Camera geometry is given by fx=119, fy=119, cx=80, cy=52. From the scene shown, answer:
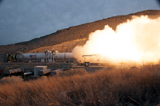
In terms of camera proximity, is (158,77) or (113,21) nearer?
(158,77)

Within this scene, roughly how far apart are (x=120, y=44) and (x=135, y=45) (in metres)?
2.49

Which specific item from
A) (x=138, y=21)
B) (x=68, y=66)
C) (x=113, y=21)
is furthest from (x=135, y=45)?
(x=113, y=21)

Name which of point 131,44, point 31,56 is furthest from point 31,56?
point 131,44

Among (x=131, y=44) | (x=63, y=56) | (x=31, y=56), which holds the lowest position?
(x=63, y=56)

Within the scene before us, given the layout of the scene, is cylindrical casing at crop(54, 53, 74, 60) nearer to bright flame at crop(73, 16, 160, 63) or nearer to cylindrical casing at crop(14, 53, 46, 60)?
bright flame at crop(73, 16, 160, 63)

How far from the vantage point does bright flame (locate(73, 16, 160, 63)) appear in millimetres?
18734

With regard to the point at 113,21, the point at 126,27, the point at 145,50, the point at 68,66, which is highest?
the point at 113,21

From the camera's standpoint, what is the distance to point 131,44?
20.4m

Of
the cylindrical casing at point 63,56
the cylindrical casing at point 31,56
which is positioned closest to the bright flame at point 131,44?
the cylindrical casing at point 63,56

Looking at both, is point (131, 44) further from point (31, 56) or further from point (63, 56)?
point (31, 56)

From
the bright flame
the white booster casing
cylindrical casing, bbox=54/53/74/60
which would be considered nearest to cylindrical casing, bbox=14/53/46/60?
the white booster casing

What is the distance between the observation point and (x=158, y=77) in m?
4.89

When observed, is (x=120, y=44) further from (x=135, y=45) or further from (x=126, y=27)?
(x=126, y=27)

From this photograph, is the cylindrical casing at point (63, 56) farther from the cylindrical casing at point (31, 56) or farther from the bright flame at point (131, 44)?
the cylindrical casing at point (31, 56)
